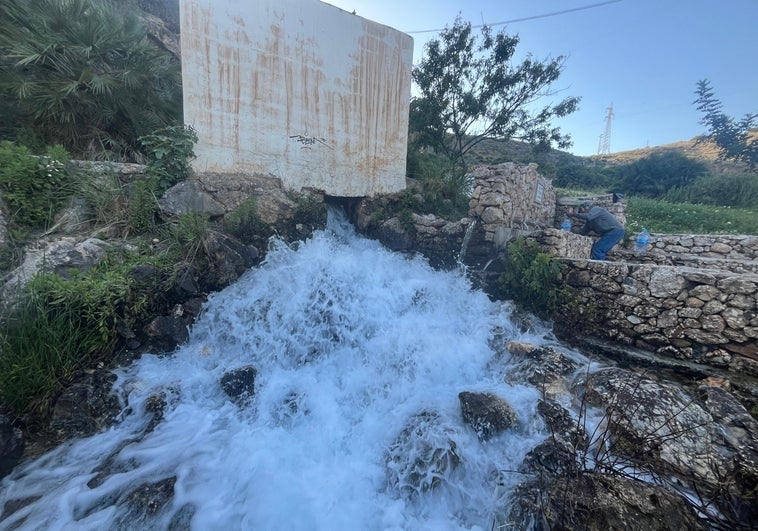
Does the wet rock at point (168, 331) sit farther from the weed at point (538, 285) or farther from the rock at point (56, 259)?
the weed at point (538, 285)

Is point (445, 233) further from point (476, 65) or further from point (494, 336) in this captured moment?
point (476, 65)

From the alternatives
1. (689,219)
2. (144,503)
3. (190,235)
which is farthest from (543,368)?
(689,219)

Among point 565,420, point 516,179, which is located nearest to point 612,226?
point 516,179

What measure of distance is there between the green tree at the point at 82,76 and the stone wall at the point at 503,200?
19.1ft

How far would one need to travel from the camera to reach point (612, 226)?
6.18 m

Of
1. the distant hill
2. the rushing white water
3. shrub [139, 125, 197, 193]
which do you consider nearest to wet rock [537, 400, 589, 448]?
the rushing white water

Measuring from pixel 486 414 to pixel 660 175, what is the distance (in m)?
16.8

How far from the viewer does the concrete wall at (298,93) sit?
5.19 m

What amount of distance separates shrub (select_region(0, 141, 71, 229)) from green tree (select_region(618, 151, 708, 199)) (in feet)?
60.3

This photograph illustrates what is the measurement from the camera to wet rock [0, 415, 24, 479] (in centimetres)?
250

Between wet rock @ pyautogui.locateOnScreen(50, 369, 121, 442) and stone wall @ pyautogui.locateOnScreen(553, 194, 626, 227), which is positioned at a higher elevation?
stone wall @ pyautogui.locateOnScreen(553, 194, 626, 227)

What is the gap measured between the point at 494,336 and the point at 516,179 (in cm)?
336

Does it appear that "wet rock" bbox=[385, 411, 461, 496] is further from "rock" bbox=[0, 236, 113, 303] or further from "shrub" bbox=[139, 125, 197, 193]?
"shrub" bbox=[139, 125, 197, 193]

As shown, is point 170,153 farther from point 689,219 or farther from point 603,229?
point 689,219
